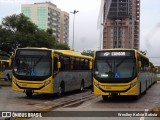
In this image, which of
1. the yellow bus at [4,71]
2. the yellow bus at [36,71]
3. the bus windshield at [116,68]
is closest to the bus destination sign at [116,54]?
the bus windshield at [116,68]

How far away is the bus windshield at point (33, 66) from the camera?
23109 mm

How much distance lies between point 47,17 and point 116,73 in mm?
106113

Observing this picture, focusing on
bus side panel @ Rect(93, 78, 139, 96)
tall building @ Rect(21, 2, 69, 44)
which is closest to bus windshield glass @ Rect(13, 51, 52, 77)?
bus side panel @ Rect(93, 78, 139, 96)

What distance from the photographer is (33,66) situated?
76.2 ft

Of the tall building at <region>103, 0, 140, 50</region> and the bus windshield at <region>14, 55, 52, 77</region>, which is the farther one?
the tall building at <region>103, 0, 140, 50</region>

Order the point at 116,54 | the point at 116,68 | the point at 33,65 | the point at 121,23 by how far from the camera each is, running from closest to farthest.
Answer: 1. the point at 116,68
2. the point at 116,54
3. the point at 33,65
4. the point at 121,23

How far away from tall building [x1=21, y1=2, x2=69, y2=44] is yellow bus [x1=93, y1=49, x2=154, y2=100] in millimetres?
102999

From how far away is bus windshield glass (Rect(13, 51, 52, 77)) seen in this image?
75.8ft

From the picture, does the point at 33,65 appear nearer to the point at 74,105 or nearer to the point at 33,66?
the point at 33,66

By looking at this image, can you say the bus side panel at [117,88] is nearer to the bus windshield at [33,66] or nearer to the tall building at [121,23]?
the bus windshield at [33,66]

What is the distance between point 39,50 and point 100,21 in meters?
39.6

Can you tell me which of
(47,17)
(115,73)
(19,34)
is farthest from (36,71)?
(47,17)

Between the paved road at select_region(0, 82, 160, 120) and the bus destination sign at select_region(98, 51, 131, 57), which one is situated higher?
the bus destination sign at select_region(98, 51, 131, 57)

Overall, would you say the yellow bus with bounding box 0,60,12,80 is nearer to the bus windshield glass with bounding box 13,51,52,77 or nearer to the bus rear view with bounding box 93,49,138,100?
the bus windshield glass with bounding box 13,51,52,77
